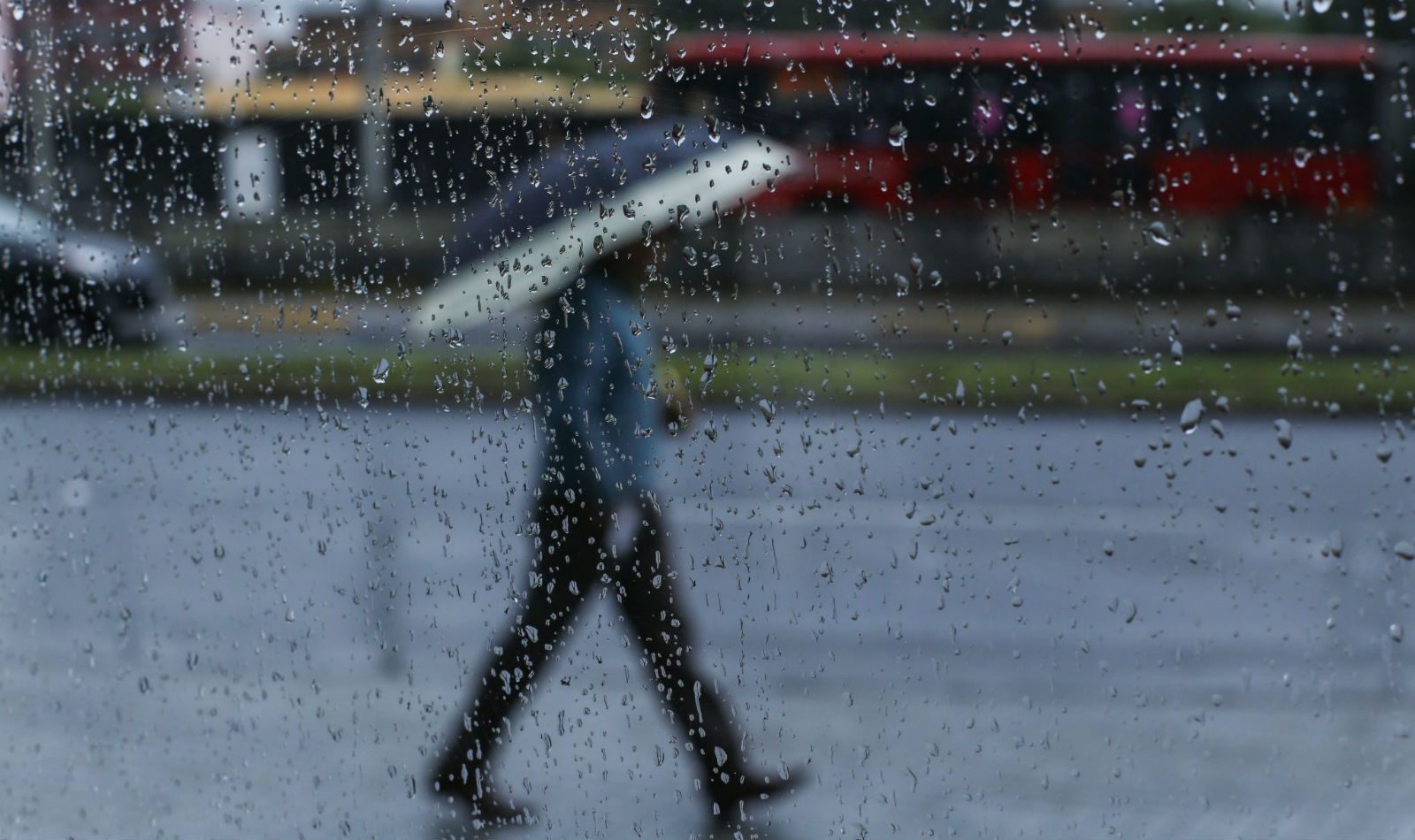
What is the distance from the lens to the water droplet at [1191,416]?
5.76 ft

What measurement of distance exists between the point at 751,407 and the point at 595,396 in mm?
215

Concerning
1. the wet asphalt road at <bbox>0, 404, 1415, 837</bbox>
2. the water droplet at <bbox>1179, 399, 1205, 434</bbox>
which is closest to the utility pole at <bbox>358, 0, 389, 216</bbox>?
the wet asphalt road at <bbox>0, 404, 1415, 837</bbox>

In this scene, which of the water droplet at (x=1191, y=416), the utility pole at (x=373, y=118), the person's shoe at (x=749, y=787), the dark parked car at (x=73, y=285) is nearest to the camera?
the water droplet at (x=1191, y=416)

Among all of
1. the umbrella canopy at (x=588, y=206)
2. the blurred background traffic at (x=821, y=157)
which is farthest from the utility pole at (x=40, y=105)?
the umbrella canopy at (x=588, y=206)

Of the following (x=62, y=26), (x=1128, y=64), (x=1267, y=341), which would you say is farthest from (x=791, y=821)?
(x=62, y=26)

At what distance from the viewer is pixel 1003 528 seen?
186 centimetres

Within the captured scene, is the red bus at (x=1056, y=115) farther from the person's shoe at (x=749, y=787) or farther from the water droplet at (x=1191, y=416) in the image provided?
the person's shoe at (x=749, y=787)

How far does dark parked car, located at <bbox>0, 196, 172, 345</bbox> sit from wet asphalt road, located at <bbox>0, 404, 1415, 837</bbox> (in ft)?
0.46

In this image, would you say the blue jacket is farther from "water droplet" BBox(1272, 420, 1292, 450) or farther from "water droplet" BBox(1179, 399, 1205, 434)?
"water droplet" BBox(1272, 420, 1292, 450)

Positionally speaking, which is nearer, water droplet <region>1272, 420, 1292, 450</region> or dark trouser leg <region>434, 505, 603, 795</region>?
water droplet <region>1272, 420, 1292, 450</region>

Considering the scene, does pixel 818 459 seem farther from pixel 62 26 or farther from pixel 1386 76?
pixel 62 26

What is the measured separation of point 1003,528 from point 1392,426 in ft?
1.49

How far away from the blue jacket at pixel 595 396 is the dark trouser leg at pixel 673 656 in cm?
8

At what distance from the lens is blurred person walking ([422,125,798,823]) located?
1.97 meters
